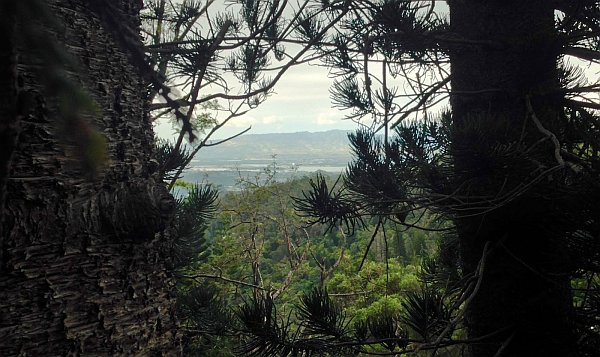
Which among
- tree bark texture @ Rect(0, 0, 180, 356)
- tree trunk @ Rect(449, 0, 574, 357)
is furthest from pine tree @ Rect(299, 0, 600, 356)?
tree bark texture @ Rect(0, 0, 180, 356)

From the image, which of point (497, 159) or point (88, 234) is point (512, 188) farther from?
point (88, 234)

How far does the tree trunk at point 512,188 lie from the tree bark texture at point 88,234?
2.23 feet

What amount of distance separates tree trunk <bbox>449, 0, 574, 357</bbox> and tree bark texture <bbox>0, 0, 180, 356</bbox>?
68 cm

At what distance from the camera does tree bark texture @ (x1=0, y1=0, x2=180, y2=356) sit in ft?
2.05

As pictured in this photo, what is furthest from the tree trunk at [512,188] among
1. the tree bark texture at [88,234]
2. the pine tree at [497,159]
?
the tree bark texture at [88,234]

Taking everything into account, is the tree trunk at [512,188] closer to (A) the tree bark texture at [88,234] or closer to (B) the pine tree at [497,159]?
(B) the pine tree at [497,159]

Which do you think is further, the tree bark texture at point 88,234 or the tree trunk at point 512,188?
the tree trunk at point 512,188

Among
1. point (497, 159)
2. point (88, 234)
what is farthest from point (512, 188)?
point (88, 234)

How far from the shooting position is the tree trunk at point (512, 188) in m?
1.17

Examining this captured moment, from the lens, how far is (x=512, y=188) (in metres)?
1.21

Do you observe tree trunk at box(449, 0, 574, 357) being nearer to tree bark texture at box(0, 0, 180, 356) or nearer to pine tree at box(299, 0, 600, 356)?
pine tree at box(299, 0, 600, 356)

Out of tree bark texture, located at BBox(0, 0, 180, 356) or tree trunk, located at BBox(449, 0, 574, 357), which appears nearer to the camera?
tree bark texture, located at BBox(0, 0, 180, 356)

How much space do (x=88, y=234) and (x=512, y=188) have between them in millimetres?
1003

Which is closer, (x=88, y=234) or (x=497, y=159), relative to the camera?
(x=88, y=234)
